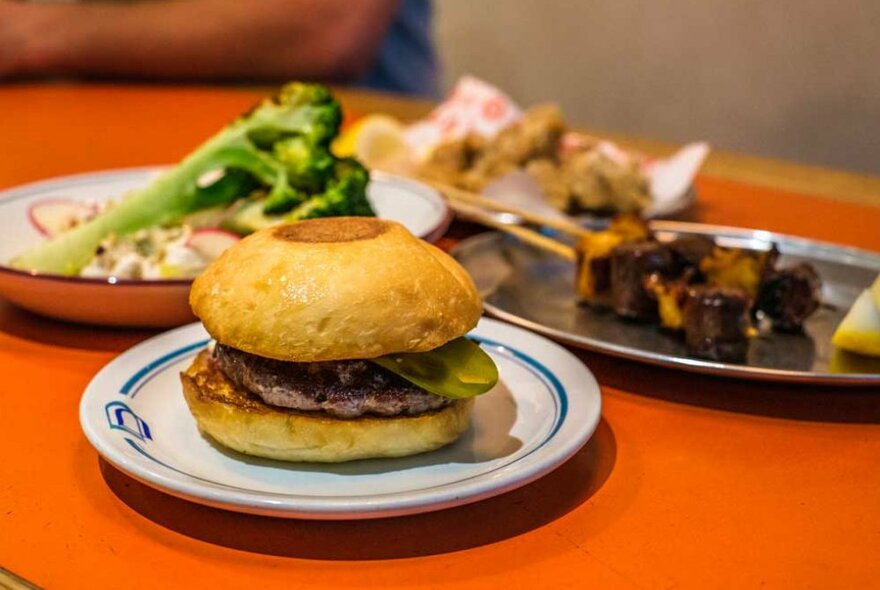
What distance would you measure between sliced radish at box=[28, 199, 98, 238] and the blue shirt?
328 cm

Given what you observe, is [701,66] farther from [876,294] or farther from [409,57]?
[876,294]

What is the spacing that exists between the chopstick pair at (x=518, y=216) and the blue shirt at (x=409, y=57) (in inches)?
113

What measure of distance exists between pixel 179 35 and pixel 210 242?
10.9ft

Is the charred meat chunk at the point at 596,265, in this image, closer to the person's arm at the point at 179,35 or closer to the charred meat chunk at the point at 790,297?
the charred meat chunk at the point at 790,297

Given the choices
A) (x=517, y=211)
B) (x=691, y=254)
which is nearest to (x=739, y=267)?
(x=691, y=254)

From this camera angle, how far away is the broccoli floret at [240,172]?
230 centimetres

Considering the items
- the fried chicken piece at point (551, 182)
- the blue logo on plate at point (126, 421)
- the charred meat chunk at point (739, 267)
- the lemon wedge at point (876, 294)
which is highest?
the lemon wedge at point (876, 294)

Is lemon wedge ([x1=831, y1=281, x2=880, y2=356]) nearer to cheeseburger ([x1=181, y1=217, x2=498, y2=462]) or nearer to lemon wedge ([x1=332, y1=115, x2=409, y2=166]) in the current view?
cheeseburger ([x1=181, y1=217, x2=498, y2=462])

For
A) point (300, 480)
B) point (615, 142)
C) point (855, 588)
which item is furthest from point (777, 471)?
point (615, 142)

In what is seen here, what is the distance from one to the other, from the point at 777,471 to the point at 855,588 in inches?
12.6

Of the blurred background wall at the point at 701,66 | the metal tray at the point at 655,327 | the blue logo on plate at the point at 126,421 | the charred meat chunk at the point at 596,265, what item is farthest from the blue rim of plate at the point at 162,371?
the blurred background wall at the point at 701,66

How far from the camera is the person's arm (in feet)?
17.1

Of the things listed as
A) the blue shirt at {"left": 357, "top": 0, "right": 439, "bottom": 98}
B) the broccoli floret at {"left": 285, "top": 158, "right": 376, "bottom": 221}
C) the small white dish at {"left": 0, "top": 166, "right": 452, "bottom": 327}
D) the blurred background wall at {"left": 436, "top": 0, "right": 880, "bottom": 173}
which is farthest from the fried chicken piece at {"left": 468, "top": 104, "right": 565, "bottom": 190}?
the blurred background wall at {"left": 436, "top": 0, "right": 880, "bottom": 173}

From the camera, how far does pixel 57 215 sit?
2.48 metres
